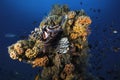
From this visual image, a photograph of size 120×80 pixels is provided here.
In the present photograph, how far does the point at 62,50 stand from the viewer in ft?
24.3

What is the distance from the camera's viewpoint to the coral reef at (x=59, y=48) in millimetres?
7069

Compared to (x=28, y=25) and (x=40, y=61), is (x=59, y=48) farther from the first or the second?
(x=28, y=25)

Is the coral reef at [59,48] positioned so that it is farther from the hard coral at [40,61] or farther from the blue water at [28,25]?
the blue water at [28,25]

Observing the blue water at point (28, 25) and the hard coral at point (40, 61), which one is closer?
the hard coral at point (40, 61)

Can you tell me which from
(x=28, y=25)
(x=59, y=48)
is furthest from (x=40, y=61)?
(x=28, y=25)

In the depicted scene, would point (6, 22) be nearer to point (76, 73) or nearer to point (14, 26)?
point (14, 26)

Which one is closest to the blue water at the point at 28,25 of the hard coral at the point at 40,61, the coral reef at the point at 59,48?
the coral reef at the point at 59,48

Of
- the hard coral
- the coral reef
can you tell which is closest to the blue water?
the coral reef

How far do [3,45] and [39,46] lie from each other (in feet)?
121

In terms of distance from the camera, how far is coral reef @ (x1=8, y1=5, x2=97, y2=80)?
7.07 m

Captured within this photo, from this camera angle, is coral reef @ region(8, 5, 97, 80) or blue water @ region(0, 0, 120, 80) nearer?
coral reef @ region(8, 5, 97, 80)

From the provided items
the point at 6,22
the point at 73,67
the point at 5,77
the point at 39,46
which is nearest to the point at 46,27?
the point at 39,46

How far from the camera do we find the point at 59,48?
743 centimetres

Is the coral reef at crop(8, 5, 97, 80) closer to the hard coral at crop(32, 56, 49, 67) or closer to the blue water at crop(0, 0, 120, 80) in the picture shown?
the hard coral at crop(32, 56, 49, 67)
